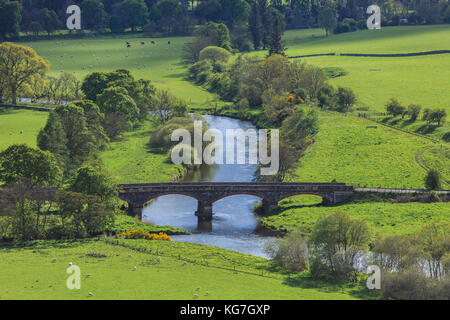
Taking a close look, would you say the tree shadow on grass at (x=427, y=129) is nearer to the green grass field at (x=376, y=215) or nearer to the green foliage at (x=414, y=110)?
the green foliage at (x=414, y=110)

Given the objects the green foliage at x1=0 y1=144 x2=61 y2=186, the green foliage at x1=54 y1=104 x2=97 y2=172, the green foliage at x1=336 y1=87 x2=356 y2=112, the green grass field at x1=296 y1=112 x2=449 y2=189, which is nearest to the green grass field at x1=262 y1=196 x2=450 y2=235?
the green grass field at x1=296 y1=112 x2=449 y2=189

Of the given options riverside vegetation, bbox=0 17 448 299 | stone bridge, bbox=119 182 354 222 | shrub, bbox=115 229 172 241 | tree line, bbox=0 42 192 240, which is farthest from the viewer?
stone bridge, bbox=119 182 354 222

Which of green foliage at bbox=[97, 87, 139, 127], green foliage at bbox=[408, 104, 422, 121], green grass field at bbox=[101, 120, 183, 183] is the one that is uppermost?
green foliage at bbox=[97, 87, 139, 127]

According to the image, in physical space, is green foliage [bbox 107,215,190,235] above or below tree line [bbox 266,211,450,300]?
below

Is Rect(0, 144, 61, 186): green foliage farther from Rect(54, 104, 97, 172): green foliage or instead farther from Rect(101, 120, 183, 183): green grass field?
Rect(54, 104, 97, 172): green foliage

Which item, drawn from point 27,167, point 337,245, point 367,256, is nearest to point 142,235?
point 27,167

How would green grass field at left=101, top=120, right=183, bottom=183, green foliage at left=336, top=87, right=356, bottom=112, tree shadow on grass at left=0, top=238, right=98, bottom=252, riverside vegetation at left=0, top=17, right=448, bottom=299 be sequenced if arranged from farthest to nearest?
green foliage at left=336, top=87, right=356, bottom=112 → green grass field at left=101, top=120, right=183, bottom=183 → tree shadow on grass at left=0, top=238, right=98, bottom=252 → riverside vegetation at left=0, top=17, right=448, bottom=299
